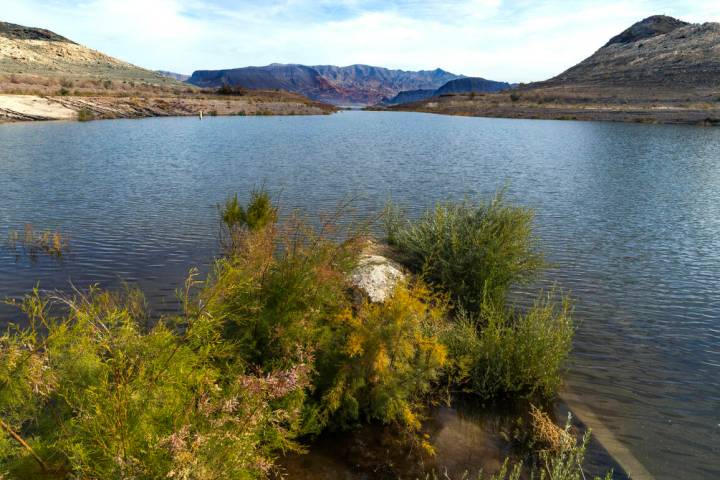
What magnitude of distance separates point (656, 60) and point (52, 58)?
129 m

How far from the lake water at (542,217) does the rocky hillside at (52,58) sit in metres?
56.4

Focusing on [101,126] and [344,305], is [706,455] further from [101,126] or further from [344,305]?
[101,126]

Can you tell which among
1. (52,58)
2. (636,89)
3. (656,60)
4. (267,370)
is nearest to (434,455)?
(267,370)

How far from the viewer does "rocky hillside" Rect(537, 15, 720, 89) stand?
3329 inches

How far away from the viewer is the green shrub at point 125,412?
11.3 ft

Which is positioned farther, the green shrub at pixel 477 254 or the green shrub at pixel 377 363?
the green shrub at pixel 477 254

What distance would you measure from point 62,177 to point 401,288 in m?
22.4

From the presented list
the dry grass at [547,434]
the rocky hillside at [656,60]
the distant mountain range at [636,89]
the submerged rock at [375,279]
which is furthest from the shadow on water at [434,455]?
the rocky hillside at [656,60]

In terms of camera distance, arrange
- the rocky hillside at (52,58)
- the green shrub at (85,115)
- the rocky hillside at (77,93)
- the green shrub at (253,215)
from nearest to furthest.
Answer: the green shrub at (253,215) → the green shrub at (85,115) → the rocky hillside at (77,93) → the rocky hillside at (52,58)

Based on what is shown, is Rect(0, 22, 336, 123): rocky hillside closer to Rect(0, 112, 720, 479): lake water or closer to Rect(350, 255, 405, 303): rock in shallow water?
Rect(0, 112, 720, 479): lake water

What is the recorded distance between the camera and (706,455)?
6.45m

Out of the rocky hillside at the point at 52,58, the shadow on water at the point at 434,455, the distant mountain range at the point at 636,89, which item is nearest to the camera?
the shadow on water at the point at 434,455

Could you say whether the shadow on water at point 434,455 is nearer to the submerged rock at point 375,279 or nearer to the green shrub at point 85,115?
the submerged rock at point 375,279

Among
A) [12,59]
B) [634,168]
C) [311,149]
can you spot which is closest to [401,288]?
[634,168]
